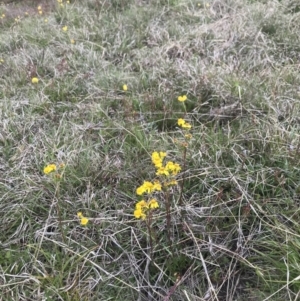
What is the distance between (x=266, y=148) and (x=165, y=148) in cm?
61

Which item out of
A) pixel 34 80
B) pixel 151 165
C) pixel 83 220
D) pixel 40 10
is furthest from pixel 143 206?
pixel 40 10

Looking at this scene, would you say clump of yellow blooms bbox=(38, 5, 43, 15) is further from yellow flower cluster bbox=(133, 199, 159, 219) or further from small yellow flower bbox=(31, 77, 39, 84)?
yellow flower cluster bbox=(133, 199, 159, 219)

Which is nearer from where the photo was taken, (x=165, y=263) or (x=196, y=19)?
(x=165, y=263)

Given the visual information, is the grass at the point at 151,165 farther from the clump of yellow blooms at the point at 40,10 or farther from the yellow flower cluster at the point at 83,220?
the clump of yellow blooms at the point at 40,10

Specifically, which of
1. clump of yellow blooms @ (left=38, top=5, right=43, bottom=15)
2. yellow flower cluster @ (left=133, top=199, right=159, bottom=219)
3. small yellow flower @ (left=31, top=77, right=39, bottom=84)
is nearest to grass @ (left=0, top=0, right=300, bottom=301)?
small yellow flower @ (left=31, top=77, right=39, bottom=84)

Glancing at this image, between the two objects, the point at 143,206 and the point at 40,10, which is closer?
the point at 143,206

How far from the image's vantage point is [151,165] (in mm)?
2570

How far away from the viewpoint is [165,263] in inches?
80.4

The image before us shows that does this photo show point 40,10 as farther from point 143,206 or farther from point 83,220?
point 143,206

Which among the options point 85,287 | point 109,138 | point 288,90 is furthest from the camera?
point 288,90

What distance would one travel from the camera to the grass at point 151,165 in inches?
78.6

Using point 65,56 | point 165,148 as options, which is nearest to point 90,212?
point 165,148

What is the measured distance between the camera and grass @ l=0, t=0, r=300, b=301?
2.00m

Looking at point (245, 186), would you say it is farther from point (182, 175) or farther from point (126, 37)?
point (126, 37)
